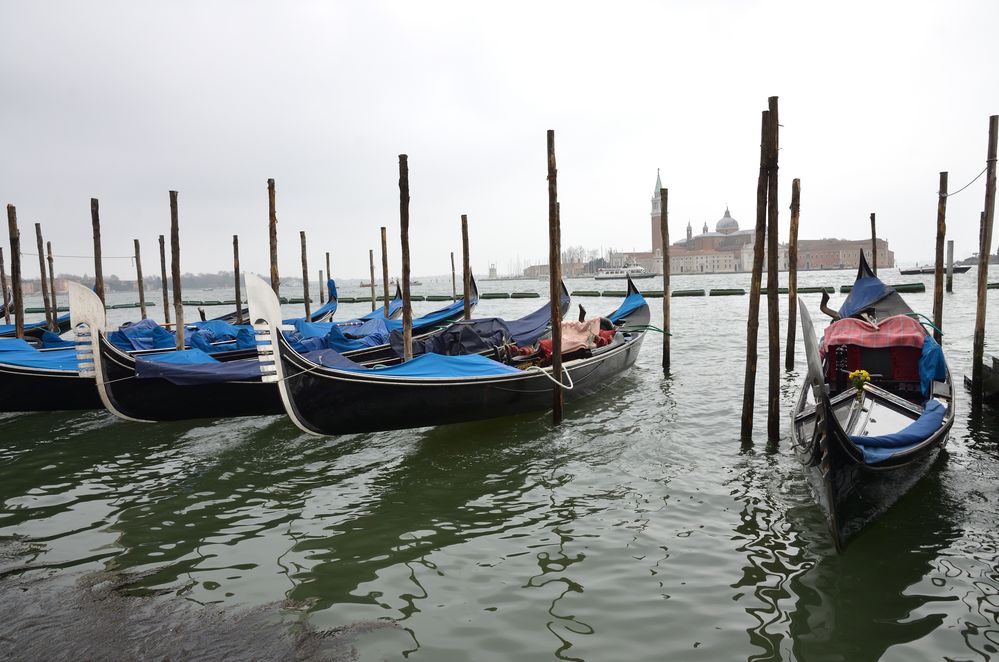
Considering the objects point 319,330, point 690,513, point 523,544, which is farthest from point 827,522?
point 319,330

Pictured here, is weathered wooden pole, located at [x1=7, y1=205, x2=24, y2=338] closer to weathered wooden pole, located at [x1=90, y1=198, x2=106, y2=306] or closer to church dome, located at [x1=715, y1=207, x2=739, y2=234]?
weathered wooden pole, located at [x1=90, y1=198, x2=106, y2=306]

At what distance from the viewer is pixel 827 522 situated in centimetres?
359

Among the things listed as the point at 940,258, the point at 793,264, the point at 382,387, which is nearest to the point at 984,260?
the point at 940,258

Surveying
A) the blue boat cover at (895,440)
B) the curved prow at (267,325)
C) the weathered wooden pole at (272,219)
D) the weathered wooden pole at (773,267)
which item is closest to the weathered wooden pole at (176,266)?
the weathered wooden pole at (272,219)

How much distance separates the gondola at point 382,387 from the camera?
15.9 feet

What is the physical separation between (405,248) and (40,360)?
4086 millimetres

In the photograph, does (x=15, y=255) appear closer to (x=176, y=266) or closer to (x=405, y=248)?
(x=176, y=266)

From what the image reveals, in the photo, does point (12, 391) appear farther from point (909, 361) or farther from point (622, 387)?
point (909, 361)

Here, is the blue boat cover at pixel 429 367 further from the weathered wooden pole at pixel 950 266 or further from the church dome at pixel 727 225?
the church dome at pixel 727 225

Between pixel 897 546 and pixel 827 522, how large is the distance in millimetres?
350

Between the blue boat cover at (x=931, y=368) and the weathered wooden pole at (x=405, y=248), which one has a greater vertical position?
the weathered wooden pole at (x=405, y=248)

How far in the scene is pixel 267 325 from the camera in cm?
471

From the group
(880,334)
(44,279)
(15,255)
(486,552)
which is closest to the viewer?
(486,552)

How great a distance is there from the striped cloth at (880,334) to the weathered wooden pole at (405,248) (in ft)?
13.9
